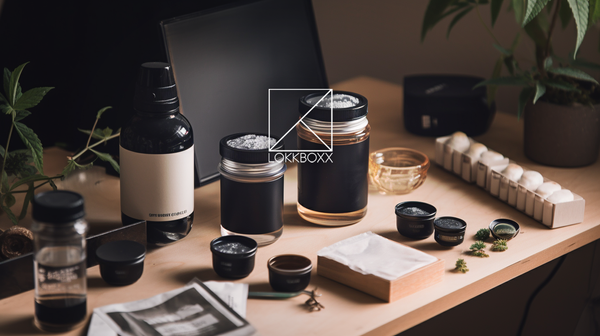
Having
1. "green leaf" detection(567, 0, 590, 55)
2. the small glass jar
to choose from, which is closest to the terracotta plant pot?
"green leaf" detection(567, 0, 590, 55)

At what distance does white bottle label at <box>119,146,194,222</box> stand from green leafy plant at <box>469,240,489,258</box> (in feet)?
1.44

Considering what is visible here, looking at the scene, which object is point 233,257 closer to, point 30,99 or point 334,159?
point 334,159

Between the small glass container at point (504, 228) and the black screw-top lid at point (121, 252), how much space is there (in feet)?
1.78

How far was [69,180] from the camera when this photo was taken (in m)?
1.12

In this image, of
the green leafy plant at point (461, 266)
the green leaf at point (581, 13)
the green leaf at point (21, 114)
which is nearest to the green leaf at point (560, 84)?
the green leaf at point (581, 13)

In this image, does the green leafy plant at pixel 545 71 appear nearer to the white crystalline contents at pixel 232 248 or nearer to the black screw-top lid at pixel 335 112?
the black screw-top lid at pixel 335 112

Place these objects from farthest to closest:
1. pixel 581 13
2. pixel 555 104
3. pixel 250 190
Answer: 1. pixel 555 104
2. pixel 581 13
3. pixel 250 190

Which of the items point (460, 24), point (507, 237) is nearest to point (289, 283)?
point (507, 237)

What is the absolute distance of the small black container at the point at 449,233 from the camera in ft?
3.03

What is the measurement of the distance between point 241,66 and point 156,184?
1.28 feet

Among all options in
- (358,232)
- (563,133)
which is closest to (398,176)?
(358,232)

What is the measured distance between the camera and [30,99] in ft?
2.79

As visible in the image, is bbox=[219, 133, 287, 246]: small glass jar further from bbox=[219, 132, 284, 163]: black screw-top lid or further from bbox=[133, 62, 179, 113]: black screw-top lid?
bbox=[133, 62, 179, 113]: black screw-top lid

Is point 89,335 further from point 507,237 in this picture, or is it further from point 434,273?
point 507,237
